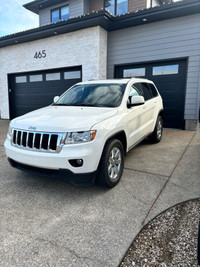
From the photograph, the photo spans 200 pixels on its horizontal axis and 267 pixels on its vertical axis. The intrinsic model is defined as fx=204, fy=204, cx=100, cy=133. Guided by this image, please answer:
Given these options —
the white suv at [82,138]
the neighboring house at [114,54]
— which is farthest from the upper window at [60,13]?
the white suv at [82,138]

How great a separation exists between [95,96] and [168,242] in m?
2.79

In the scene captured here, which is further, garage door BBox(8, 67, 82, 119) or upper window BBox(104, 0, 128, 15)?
upper window BBox(104, 0, 128, 15)

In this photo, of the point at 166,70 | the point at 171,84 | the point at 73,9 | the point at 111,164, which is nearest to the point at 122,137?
the point at 111,164

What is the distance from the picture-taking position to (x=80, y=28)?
843 cm

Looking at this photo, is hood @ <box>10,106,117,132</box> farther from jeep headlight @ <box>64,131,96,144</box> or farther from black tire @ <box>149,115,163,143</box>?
black tire @ <box>149,115,163,143</box>

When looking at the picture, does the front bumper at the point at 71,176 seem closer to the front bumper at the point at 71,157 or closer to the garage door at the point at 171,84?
the front bumper at the point at 71,157

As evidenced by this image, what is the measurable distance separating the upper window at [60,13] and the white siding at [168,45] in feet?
22.7

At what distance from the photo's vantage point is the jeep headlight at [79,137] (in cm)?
274

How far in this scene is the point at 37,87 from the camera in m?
10.4

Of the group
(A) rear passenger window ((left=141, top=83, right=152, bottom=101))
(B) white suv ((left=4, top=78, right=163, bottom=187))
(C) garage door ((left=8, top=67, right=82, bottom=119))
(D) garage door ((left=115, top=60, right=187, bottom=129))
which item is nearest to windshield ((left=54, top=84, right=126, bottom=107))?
(B) white suv ((left=4, top=78, right=163, bottom=187))

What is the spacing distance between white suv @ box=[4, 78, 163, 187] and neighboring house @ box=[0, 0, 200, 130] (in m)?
4.37

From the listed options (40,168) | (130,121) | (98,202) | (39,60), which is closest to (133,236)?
(98,202)

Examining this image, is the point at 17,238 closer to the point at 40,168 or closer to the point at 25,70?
the point at 40,168

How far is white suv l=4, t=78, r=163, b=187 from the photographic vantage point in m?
2.73
